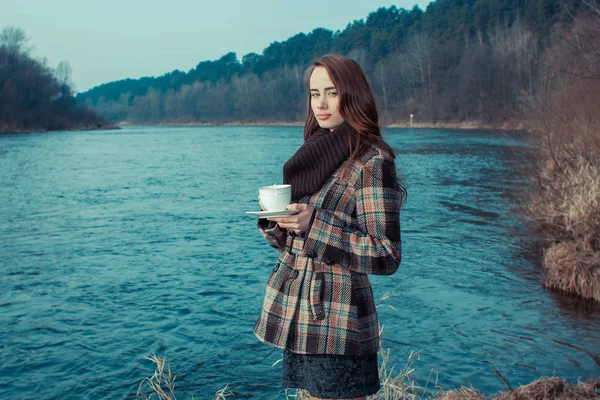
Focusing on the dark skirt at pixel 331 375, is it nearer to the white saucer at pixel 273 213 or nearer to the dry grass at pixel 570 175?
the white saucer at pixel 273 213

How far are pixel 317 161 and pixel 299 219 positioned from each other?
0.28m

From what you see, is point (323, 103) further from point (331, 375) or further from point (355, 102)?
point (331, 375)

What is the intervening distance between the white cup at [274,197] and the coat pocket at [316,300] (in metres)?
0.31

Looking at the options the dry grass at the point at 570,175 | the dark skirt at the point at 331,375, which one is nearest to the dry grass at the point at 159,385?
the dark skirt at the point at 331,375

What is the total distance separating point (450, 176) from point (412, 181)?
5.79 feet

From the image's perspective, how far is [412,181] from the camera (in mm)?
20938

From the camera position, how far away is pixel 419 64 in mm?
73688

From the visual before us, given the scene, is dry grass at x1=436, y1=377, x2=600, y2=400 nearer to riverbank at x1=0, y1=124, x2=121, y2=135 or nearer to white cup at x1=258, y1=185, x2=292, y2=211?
white cup at x1=258, y1=185, x2=292, y2=211

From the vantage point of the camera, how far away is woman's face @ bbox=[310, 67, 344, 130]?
2.33 meters

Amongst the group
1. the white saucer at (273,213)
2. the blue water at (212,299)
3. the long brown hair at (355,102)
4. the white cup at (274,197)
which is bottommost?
the blue water at (212,299)

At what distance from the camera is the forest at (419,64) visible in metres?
57.0

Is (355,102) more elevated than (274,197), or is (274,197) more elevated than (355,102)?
(355,102)

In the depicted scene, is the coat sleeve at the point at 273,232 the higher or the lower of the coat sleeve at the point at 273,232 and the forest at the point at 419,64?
the lower

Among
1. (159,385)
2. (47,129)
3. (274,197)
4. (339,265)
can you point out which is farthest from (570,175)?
(47,129)
